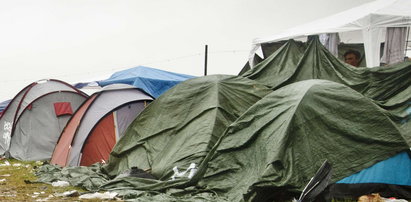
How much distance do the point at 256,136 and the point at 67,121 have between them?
799 cm

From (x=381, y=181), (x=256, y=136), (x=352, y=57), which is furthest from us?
(x=352, y=57)

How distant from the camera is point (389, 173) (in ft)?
22.4

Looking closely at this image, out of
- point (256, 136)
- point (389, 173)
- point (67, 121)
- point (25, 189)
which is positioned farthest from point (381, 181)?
point (67, 121)

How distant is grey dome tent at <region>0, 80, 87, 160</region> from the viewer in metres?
14.1

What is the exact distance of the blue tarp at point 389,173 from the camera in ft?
22.2

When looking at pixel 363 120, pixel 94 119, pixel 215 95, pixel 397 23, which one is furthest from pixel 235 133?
pixel 397 23

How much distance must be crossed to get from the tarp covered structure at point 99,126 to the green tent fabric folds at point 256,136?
1392mm

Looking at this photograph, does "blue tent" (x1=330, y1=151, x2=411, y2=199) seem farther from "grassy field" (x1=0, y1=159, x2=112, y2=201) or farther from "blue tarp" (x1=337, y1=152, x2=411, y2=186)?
"grassy field" (x1=0, y1=159, x2=112, y2=201)

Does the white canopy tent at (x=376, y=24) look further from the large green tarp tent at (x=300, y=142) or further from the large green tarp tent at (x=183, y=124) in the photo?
the large green tarp tent at (x=300, y=142)

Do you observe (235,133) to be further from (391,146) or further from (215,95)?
(391,146)

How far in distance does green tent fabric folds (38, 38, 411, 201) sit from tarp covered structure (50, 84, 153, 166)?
1392 millimetres

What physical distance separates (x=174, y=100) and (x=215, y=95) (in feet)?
3.21

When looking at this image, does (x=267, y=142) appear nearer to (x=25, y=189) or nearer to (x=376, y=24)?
(x=25, y=189)

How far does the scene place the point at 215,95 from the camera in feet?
29.2
